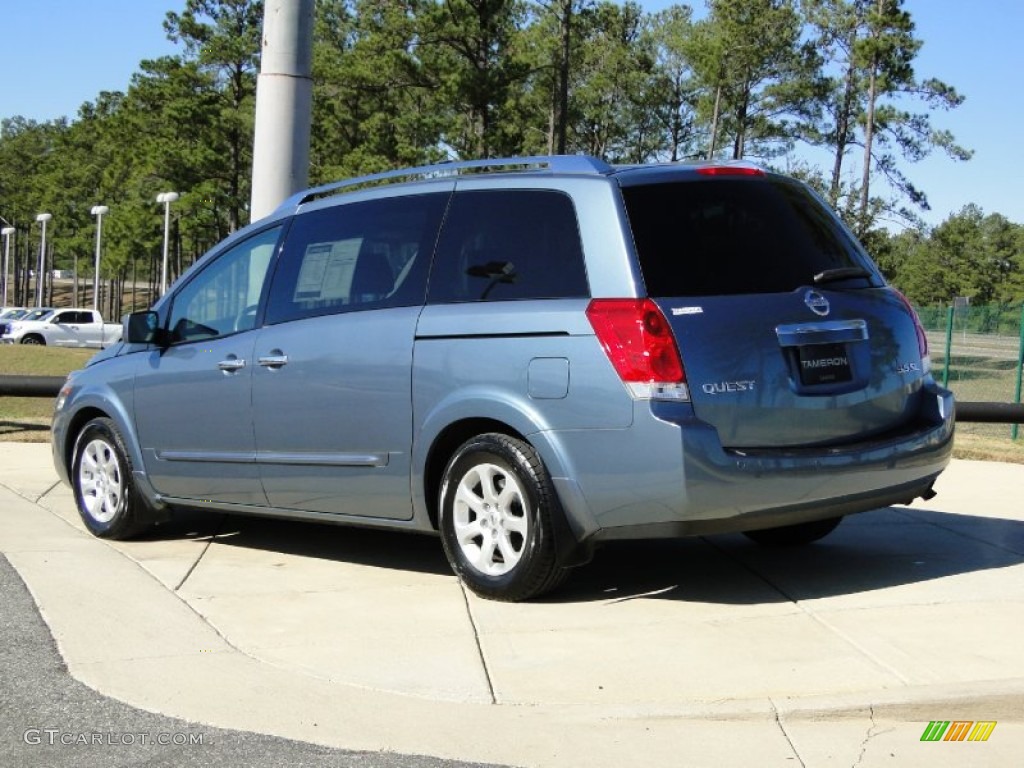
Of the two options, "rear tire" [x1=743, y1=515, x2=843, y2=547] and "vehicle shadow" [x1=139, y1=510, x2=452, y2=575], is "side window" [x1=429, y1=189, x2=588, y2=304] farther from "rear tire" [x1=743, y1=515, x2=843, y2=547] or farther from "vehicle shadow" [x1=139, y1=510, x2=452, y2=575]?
"rear tire" [x1=743, y1=515, x2=843, y2=547]

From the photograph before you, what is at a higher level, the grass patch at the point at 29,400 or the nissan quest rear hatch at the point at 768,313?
the nissan quest rear hatch at the point at 768,313

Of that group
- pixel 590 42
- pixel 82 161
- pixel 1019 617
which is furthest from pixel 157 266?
pixel 1019 617

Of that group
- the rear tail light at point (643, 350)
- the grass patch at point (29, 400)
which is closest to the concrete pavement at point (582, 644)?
the rear tail light at point (643, 350)

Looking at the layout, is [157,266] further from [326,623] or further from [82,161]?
[326,623]

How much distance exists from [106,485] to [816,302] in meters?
4.50

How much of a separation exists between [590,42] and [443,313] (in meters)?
63.3

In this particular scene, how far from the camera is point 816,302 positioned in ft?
19.4

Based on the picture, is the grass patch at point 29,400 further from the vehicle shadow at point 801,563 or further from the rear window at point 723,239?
the rear window at point 723,239

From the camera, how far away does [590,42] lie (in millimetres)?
67125

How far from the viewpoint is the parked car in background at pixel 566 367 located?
556 cm

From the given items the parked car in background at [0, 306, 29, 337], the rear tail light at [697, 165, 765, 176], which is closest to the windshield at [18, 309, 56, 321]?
the parked car in background at [0, 306, 29, 337]

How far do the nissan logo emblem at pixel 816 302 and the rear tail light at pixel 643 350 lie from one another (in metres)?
0.76

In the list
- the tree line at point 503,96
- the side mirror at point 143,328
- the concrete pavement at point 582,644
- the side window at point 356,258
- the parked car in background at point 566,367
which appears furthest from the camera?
the tree line at point 503,96

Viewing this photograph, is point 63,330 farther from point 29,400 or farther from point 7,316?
point 29,400
